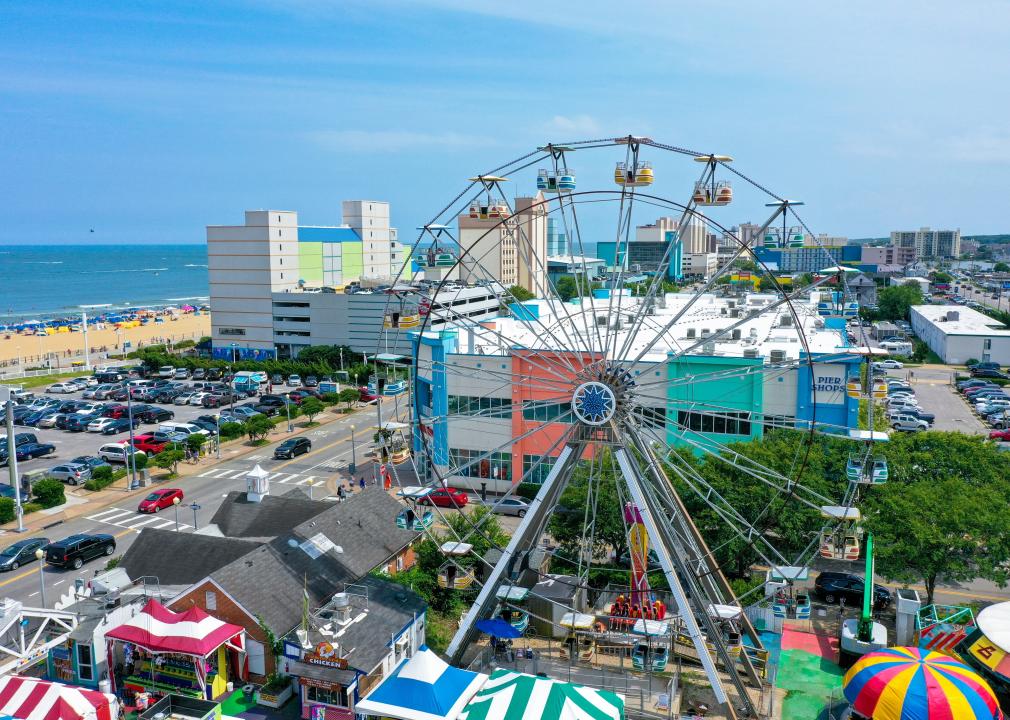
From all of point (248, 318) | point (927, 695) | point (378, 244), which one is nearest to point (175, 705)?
point (927, 695)

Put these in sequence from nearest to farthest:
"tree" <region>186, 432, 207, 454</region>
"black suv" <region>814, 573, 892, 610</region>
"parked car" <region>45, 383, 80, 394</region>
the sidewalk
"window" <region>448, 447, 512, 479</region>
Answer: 1. "black suv" <region>814, 573, 892, 610</region>
2. the sidewalk
3. "window" <region>448, 447, 512, 479</region>
4. "tree" <region>186, 432, 207, 454</region>
5. "parked car" <region>45, 383, 80, 394</region>

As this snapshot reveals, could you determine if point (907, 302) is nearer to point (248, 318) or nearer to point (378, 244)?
point (378, 244)

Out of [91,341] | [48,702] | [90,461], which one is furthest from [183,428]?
[91,341]

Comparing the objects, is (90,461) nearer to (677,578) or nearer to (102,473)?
(102,473)

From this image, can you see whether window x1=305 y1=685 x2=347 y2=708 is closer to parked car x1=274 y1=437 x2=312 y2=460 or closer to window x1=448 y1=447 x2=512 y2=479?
window x1=448 y1=447 x2=512 y2=479

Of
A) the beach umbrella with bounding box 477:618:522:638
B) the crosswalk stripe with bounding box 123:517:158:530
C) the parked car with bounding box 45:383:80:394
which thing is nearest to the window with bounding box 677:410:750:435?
the beach umbrella with bounding box 477:618:522:638

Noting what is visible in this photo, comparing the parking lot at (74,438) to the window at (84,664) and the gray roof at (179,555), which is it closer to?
the gray roof at (179,555)

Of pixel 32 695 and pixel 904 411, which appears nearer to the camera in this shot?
pixel 32 695
